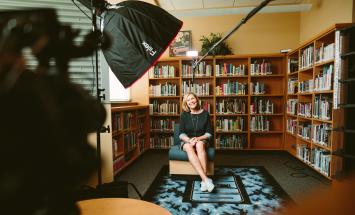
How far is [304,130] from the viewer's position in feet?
12.0

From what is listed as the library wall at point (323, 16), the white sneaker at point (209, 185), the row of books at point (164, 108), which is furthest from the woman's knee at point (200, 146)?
the library wall at point (323, 16)

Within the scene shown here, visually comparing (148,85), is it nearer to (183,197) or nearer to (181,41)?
(181,41)

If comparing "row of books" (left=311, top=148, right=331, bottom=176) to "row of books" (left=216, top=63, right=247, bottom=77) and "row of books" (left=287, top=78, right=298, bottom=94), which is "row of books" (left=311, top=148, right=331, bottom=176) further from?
"row of books" (left=216, top=63, right=247, bottom=77)

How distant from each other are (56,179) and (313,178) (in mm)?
3605

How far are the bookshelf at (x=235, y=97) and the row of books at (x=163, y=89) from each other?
Result: 0.02m

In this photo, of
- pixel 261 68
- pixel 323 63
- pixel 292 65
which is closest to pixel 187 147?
pixel 323 63

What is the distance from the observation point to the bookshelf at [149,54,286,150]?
4.53 metres

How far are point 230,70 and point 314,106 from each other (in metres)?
1.70

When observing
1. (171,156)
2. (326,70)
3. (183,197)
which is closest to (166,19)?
(183,197)

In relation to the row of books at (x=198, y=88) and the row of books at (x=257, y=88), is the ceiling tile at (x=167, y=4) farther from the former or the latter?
the row of books at (x=257, y=88)

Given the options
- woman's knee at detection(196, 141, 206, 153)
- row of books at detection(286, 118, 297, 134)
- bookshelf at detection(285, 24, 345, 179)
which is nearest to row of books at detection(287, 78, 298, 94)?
bookshelf at detection(285, 24, 345, 179)

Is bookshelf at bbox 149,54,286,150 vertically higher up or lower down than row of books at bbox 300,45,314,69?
lower down

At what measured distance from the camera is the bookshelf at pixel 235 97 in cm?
453

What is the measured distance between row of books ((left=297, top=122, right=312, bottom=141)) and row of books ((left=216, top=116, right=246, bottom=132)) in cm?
103
